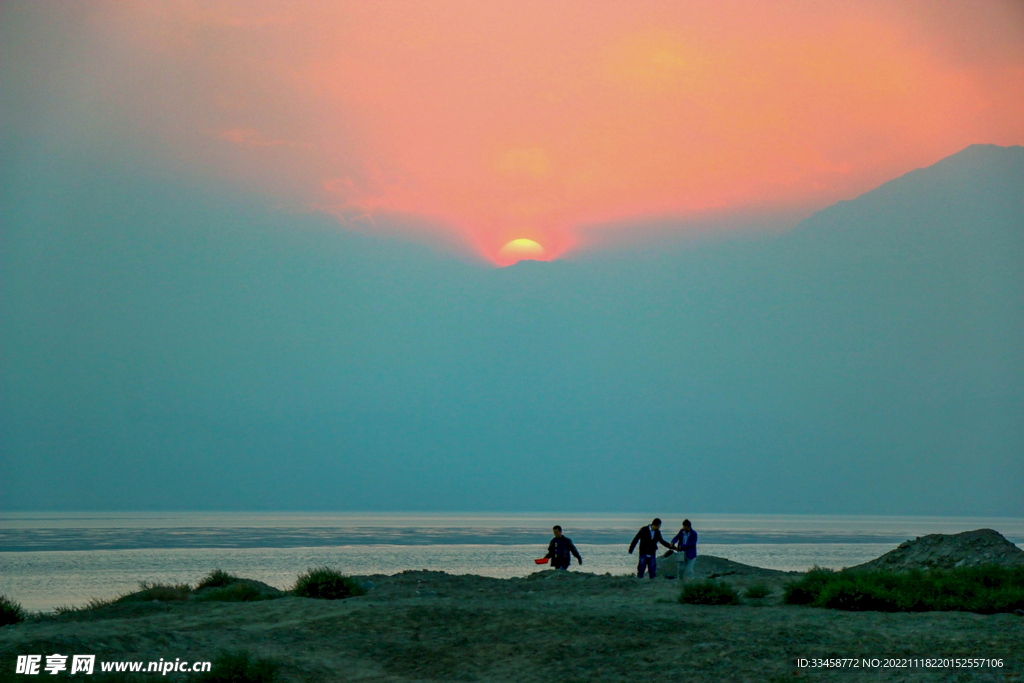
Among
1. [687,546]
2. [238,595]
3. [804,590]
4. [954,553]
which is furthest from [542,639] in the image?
[954,553]

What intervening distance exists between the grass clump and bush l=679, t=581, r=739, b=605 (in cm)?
131

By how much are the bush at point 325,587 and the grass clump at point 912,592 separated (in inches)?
404

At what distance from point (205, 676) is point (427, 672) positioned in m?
3.29

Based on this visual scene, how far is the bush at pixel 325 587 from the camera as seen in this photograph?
20.8 meters

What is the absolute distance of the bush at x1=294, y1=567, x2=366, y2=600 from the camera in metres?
20.8

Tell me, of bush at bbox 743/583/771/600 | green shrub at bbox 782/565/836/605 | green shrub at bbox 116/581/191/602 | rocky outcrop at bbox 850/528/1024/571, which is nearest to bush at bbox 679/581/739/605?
bush at bbox 743/583/771/600

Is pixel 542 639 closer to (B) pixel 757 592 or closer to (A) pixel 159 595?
(B) pixel 757 592

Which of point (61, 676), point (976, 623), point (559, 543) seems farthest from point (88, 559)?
point (976, 623)

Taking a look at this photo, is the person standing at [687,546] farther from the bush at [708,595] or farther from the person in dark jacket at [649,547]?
the bush at [708,595]

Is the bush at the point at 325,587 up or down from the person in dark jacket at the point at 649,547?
down

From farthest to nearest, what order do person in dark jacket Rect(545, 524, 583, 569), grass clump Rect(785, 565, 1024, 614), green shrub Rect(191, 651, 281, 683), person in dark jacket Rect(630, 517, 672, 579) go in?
person in dark jacket Rect(545, 524, 583, 569)
person in dark jacket Rect(630, 517, 672, 579)
grass clump Rect(785, 565, 1024, 614)
green shrub Rect(191, 651, 281, 683)

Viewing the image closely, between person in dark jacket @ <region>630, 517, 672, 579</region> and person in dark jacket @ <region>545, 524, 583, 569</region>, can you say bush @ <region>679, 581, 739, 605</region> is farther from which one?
person in dark jacket @ <region>545, 524, 583, 569</region>

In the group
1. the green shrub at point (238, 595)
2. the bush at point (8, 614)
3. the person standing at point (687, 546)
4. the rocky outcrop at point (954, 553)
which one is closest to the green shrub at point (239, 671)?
the bush at point (8, 614)

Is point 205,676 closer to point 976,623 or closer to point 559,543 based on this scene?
point 976,623
